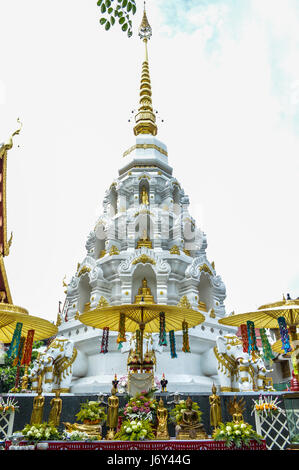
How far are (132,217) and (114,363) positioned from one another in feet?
28.7

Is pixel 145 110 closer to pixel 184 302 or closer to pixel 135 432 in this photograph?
pixel 184 302

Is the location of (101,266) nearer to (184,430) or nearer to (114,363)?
(114,363)

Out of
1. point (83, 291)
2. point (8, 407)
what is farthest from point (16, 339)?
point (83, 291)

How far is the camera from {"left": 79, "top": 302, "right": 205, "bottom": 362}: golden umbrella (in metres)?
12.4

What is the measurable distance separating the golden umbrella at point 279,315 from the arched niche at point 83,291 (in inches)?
428

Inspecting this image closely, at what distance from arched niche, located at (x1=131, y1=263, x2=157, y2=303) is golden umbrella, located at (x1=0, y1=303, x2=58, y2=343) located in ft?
23.1

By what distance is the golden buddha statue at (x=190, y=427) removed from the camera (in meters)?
9.35

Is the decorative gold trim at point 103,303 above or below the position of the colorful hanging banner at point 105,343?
above

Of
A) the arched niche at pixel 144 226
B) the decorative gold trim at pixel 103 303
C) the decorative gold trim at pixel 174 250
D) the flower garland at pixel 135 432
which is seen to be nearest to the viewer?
the flower garland at pixel 135 432

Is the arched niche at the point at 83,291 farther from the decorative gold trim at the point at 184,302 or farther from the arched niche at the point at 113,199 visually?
the decorative gold trim at the point at 184,302

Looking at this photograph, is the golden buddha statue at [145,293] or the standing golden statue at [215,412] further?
the golden buddha statue at [145,293]

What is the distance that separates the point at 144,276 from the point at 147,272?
378 millimetres

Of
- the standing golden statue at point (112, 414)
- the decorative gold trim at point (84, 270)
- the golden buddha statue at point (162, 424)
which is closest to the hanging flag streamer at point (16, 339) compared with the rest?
the standing golden statue at point (112, 414)
